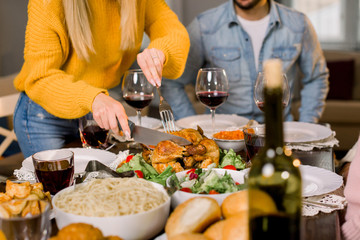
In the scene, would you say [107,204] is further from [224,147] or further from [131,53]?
[131,53]

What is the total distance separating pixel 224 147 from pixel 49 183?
2.03 ft

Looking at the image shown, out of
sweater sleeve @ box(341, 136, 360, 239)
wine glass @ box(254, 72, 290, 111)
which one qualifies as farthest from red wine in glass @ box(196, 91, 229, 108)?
sweater sleeve @ box(341, 136, 360, 239)

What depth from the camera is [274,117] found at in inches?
23.5

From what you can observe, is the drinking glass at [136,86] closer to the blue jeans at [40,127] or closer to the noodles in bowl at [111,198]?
the blue jeans at [40,127]

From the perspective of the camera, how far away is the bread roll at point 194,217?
76 cm

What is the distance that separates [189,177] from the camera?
3.51 feet

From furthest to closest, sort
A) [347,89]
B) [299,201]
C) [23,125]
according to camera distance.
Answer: [347,89]
[23,125]
[299,201]

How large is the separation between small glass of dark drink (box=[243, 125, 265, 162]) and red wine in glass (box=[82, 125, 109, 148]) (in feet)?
1.57

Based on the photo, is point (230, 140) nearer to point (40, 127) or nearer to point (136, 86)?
point (136, 86)

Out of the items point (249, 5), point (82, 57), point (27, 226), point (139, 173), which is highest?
point (249, 5)

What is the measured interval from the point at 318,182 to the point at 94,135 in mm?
716

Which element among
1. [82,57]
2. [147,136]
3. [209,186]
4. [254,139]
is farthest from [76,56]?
[209,186]

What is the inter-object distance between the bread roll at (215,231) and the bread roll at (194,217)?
17mm

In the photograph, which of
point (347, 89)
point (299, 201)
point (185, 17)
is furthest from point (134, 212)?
point (185, 17)
